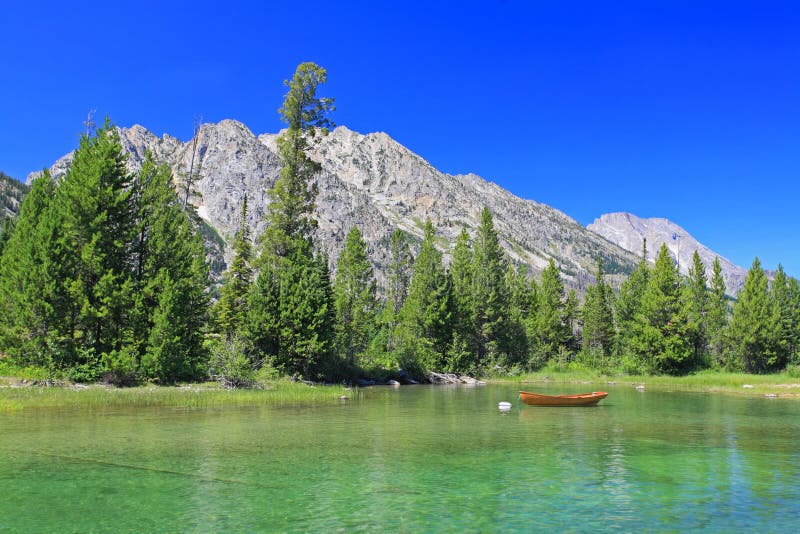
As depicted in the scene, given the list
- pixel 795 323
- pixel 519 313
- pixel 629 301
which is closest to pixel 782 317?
pixel 795 323

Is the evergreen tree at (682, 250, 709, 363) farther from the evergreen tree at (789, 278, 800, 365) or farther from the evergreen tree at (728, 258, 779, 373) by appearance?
the evergreen tree at (789, 278, 800, 365)

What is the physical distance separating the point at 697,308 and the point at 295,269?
6903cm

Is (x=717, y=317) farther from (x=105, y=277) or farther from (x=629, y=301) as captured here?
(x=105, y=277)

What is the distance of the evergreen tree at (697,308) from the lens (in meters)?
80.1

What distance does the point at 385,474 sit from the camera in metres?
16.6

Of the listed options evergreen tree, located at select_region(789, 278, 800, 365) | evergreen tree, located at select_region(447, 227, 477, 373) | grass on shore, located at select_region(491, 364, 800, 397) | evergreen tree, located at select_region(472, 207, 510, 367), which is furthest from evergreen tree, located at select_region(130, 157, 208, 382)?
evergreen tree, located at select_region(789, 278, 800, 365)

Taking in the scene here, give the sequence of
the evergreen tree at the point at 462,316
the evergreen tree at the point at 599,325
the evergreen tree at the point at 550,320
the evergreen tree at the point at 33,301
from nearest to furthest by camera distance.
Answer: the evergreen tree at the point at 33,301 → the evergreen tree at the point at 462,316 → the evergreen tree at the point at 550,320 → the evergreen tree at the point at 599,325

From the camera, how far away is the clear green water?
12125 millimetres

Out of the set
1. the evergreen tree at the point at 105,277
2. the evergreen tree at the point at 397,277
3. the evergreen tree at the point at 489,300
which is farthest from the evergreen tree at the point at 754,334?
the evergreen tree at the point at 105,277

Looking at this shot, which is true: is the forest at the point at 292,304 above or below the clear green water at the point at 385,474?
above

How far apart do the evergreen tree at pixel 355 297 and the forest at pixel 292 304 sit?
0.28m

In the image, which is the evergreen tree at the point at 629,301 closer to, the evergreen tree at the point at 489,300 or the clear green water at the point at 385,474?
the evergreen tree at the point at 489,300

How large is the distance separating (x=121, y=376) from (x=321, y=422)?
1772 cm

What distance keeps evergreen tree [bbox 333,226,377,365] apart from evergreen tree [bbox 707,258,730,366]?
2086 inches
